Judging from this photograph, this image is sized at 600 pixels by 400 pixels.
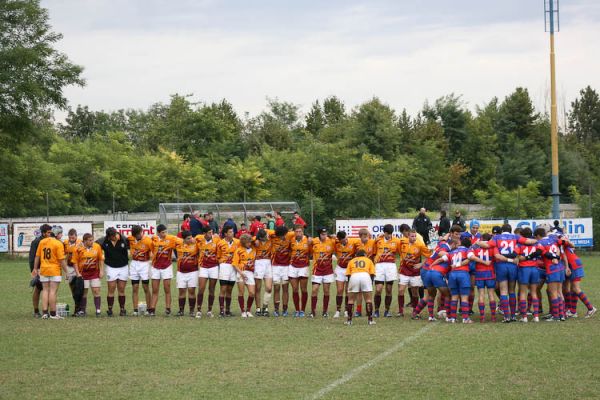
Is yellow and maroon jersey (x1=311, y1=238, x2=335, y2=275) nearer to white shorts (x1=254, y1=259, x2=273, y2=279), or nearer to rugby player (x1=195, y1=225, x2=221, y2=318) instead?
white shorts (x1=254, y1=259, x2=273, y2=279)

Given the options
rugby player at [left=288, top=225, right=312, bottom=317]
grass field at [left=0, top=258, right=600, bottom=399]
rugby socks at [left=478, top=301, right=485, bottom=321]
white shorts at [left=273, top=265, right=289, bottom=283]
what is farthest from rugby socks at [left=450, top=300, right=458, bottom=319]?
white shorts at [left=273, top=265, right=289, bottom=283]

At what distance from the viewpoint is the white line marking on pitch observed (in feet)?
32.2

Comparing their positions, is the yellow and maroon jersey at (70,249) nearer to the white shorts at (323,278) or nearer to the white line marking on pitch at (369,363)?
the white shorts at (323,278)

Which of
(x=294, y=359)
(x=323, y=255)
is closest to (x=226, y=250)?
(x=323, y=255)

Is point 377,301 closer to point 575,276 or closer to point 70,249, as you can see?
point 575,276

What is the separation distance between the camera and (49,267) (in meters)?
17.3

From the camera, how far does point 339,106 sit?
3342 inches

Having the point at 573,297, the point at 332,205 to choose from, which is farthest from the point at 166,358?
the point at 332,205

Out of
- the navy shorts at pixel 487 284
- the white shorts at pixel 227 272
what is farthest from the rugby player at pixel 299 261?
the navy shorts at pixel 487 284

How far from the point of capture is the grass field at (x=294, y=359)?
32.6 ft

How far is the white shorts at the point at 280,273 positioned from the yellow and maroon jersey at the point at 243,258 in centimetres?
51

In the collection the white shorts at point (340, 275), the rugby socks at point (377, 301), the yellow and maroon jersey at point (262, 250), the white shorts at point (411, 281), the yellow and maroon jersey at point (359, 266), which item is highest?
the yellow and maroon jersey at point (262, 250)

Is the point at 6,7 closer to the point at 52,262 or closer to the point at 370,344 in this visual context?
the point at 52,262

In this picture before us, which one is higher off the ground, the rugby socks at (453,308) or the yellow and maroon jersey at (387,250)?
the yellow and maroon jersey at (387,250)
